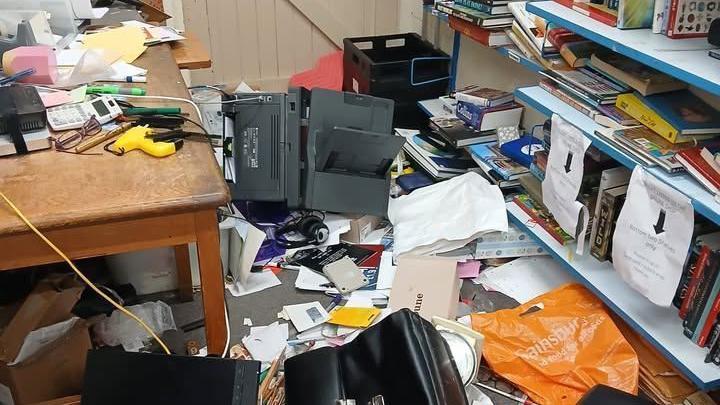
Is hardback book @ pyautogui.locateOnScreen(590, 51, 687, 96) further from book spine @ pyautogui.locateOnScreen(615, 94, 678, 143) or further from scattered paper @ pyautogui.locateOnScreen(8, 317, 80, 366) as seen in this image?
scattered paper @ pyautogui.locateOnScreen(8, 317, 80, 366)

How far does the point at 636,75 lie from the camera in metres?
1.68

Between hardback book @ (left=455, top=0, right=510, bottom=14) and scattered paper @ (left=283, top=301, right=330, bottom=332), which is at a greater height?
hardback book @ (left=455, top=0, right=510, bottom=14)

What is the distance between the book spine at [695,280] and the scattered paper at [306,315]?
1007 mm

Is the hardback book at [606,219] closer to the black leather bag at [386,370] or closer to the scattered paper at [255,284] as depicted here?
the black leather bag at [386,370]

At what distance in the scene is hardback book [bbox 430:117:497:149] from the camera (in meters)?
2.43

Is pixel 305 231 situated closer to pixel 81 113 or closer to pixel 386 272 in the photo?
pixel 386 272

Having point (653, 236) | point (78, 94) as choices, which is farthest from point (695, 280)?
point (78, 94)

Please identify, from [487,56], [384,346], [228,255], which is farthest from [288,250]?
[487,56]

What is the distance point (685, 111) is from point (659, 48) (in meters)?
0.20

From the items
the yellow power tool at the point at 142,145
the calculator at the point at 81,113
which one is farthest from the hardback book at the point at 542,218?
the calculator at the point at 81,113

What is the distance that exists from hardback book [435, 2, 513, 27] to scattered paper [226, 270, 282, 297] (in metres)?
1.22

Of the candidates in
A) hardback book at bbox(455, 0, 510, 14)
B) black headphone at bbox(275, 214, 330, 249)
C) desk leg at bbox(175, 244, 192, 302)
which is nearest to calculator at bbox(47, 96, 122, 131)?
desk leg at bbox(175, 244, 192, 302)

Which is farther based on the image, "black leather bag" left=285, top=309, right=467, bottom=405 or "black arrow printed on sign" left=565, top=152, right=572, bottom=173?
"black arrow printed on sign" left=565, top=152, right=572, bottom=173

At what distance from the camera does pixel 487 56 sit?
269 cm
